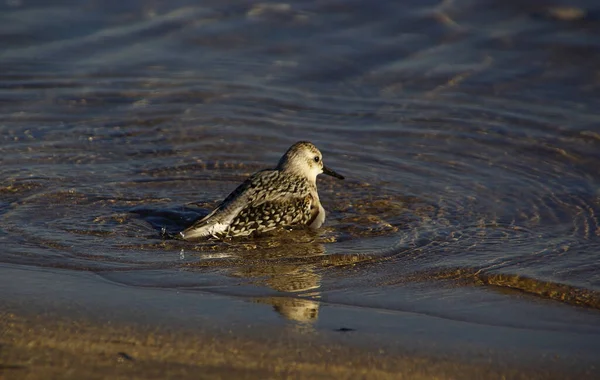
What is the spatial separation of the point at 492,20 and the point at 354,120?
2748 millimetres

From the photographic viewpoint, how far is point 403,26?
11.4 meters

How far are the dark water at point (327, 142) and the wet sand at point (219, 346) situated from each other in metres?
0.30

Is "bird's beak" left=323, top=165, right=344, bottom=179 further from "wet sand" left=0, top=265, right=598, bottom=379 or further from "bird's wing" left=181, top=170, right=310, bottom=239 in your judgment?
"wet sand" left=0, top=265, right=598, bottom=379

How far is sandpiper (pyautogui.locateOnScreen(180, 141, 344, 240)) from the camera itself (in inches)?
280

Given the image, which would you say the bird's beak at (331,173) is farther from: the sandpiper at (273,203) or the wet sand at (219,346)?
the wet sand at (219,346)

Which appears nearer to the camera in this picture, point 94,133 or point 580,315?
point 580,315

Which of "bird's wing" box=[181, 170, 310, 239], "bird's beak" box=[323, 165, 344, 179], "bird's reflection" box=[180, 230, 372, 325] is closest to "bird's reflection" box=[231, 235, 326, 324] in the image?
"bird's reflection" box=[180, 230, 372, 325]

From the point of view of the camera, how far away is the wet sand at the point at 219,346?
183 inches

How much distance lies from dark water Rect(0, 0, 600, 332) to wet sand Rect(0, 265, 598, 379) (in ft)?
0.98

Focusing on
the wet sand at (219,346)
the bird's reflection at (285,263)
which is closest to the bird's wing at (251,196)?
the bird's reflection at (285,263)

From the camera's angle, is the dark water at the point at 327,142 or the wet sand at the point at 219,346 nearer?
the wet sand at the point at 219,346

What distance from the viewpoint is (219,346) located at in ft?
16.1

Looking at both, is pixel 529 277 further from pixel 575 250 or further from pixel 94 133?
pixel 94 133

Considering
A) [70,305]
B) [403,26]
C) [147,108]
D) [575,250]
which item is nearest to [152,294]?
[70,305]
